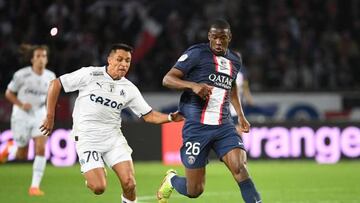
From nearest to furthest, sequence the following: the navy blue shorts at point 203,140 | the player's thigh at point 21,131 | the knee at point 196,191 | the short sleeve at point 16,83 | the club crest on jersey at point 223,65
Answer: the navy blue shorts at point 203,140 < the club crest on jersey at point 223,65 < the knee at point 196,191 < the player's thigh at point 21,131 < the short sleeve at point 16,83

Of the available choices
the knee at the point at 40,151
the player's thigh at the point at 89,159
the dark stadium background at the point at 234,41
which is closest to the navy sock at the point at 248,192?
the player's thigh at the point at 89,159

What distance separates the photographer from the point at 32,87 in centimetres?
1359

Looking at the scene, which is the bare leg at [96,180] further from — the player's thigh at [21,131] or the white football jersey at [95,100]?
the player's thigh at [21,131]

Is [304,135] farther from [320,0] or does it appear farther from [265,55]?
[320,0]

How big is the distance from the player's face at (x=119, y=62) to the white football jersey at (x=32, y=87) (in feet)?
14.7

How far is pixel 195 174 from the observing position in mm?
9195

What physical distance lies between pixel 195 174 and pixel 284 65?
508 inches

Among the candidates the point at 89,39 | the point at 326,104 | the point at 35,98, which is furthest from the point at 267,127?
the point at 35,98

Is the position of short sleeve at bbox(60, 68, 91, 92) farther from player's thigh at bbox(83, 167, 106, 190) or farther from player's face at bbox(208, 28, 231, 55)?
player's face at bbox(208, 28, 231, 55)

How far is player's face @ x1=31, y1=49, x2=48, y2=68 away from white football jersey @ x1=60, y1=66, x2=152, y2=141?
391cm

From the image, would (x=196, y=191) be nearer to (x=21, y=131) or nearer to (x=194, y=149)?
(x=194, y=149)

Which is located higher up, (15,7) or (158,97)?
(15,7)

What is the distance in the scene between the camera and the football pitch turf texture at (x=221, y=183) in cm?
1190

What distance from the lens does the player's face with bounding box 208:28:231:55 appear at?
890cm
